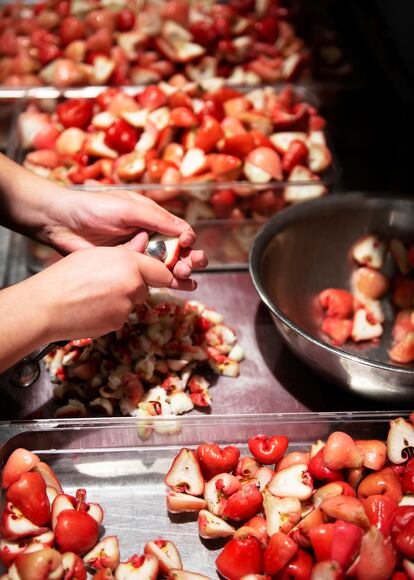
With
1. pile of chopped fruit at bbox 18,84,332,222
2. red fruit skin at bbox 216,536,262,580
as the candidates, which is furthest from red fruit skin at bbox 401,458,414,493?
pile of chopped fruit at bbox 18,84,332,222

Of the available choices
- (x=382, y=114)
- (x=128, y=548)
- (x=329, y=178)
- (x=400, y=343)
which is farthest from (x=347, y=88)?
(x=128, y=548)

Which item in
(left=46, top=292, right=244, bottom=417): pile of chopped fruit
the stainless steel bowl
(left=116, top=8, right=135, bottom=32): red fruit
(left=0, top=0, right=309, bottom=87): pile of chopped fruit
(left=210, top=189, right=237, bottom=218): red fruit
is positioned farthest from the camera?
(left=116, top=8, right=135, bottom=32): red fruit

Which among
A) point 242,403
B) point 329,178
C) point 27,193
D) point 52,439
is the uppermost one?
point 27,193

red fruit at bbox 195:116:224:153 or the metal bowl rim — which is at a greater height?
red fruit at bbox 195:116:224:153

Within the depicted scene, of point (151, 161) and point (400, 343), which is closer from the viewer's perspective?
point (400, 343)

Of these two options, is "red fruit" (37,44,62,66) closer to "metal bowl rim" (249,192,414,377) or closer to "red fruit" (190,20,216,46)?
"red fruit" (190,20,216,46)

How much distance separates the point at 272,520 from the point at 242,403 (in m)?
0.33

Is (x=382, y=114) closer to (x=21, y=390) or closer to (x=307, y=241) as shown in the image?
(x=307, y=241)

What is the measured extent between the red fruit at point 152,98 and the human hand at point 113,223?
54cm

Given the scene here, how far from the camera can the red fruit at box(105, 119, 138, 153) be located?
1577 millimetres

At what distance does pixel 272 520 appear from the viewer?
3.34ft

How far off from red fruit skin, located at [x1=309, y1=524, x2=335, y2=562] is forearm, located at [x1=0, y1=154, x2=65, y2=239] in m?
0.70

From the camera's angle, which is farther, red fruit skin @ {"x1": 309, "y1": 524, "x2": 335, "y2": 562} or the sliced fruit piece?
the sliced fruit piece

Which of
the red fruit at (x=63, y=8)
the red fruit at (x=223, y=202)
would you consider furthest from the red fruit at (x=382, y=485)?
the red fruit at (x=63, y=8)
